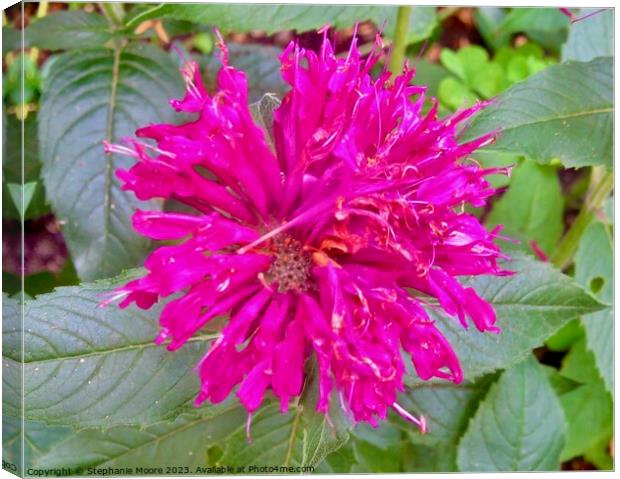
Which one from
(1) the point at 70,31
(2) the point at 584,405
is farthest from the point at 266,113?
(2) the point at 584,405

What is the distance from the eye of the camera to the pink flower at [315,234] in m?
0.52

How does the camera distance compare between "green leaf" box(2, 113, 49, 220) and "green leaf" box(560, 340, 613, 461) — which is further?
"green leaf" box(560, 340, 613, 461)

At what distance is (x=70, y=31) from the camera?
2.71 feet

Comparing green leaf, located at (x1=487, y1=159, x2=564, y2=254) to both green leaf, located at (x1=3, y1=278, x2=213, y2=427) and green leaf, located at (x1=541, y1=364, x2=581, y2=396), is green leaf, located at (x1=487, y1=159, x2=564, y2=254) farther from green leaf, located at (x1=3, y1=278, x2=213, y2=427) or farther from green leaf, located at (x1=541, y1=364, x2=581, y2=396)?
green leaf, located at (x1=3, y1=278, x2=213, y2=427)

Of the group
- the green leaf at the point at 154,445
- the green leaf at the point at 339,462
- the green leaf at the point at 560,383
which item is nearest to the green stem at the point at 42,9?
the green leaf at the point at 154,445

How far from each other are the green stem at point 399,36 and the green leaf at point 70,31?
0.31 m

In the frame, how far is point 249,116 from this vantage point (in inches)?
21.6

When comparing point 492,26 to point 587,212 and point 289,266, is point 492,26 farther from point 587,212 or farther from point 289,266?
point 289,266

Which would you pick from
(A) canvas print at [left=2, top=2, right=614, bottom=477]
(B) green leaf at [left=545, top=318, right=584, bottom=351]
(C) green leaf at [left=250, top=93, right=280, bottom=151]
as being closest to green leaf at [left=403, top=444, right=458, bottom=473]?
(A) canvas print at [left=2, top=2, right=614, bottom=477]

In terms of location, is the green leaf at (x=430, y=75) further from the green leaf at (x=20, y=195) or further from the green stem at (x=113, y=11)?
the green leaf at (x=20, y=195)

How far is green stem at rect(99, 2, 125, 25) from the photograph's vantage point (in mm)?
805

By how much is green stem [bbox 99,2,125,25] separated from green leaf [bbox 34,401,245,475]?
434mm

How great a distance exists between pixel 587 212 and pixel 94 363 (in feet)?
1.93

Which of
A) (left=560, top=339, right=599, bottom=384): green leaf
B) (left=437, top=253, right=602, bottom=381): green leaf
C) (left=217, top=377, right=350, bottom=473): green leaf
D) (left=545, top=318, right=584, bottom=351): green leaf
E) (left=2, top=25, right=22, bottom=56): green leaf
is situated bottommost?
(left=217, top=377, right=350, bottom=473): green leaf
